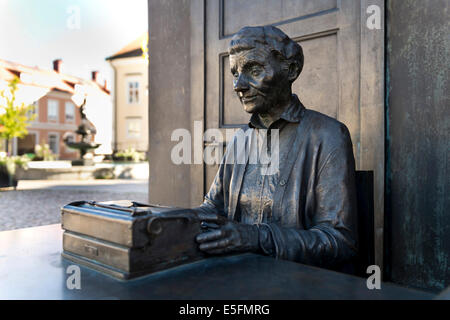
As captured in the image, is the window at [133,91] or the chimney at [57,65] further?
the chimney at [57,65]

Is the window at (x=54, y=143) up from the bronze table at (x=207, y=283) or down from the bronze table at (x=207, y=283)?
up

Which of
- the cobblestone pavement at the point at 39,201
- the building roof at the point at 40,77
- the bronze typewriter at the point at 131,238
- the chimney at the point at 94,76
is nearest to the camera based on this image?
the bronze typewriter at the point at 131,238

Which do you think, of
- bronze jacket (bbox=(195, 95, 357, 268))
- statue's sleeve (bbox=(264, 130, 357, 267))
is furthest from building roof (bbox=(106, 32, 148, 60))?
statue's sleeve (bbox=(264, 130, 357, 267))

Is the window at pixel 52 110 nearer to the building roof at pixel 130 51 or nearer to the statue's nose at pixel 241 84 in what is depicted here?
the building roof at pixel 130 51

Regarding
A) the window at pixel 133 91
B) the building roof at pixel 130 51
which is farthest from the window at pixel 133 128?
the building roof at pixel 130 51

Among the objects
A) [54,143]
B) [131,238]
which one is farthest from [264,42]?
[54,143]

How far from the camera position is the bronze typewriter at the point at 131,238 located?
1.11 meters

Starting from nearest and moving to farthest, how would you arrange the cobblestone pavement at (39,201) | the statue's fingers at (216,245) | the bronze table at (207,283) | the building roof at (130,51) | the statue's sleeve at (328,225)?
the bronze table at (207,283)
the statue's fingers at (216,245)
the statue's sleeve at (328,225)
the cobblestone pavement at (39,201)
the building roof at (130,51)

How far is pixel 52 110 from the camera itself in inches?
1332

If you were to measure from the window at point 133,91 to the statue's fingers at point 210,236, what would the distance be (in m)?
29.3

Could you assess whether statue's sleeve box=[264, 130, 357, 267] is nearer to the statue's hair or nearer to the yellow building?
the statue's hair

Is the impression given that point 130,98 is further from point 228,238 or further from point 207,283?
point 207,283

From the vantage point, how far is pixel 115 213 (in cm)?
119
